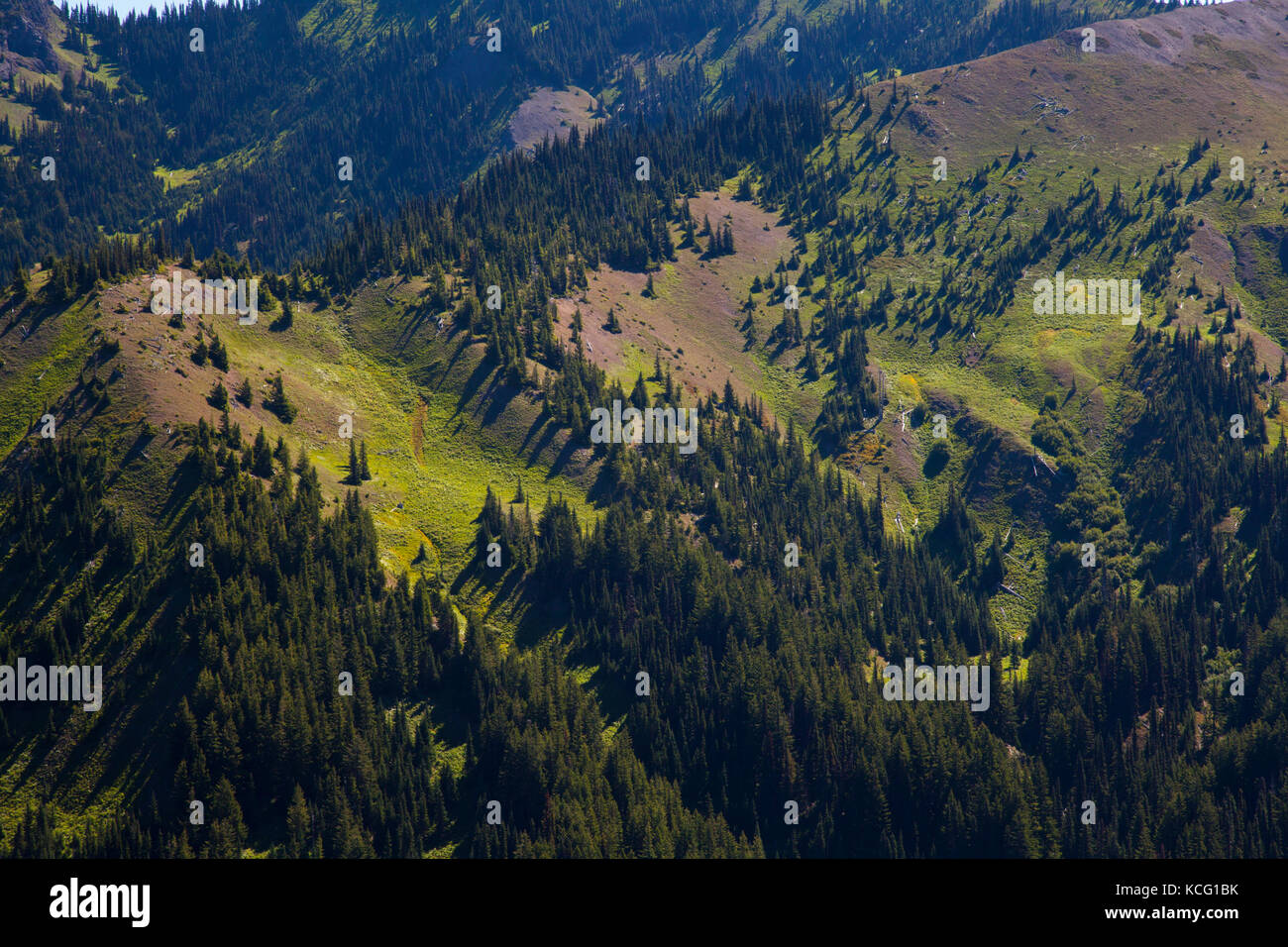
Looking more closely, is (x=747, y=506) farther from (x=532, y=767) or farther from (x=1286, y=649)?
(x=1286, y=649)

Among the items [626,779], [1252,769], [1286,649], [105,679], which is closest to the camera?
[105,679]

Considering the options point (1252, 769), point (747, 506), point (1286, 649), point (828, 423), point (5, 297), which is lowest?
point (1252, 769)

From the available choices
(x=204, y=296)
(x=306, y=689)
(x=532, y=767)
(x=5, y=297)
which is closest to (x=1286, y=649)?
(x=532, y=767)

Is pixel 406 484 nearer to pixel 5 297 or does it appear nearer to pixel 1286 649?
pixel 5 297

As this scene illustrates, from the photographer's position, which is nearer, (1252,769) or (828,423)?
(1252,769)

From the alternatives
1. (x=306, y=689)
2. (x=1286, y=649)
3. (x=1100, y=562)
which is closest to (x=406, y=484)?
(x=306, y=689)

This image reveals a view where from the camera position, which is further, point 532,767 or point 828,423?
point 828,423

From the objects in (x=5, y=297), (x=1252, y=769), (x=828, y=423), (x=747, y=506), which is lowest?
(x=1252, y=769)

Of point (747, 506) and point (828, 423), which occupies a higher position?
point (828, 423)
